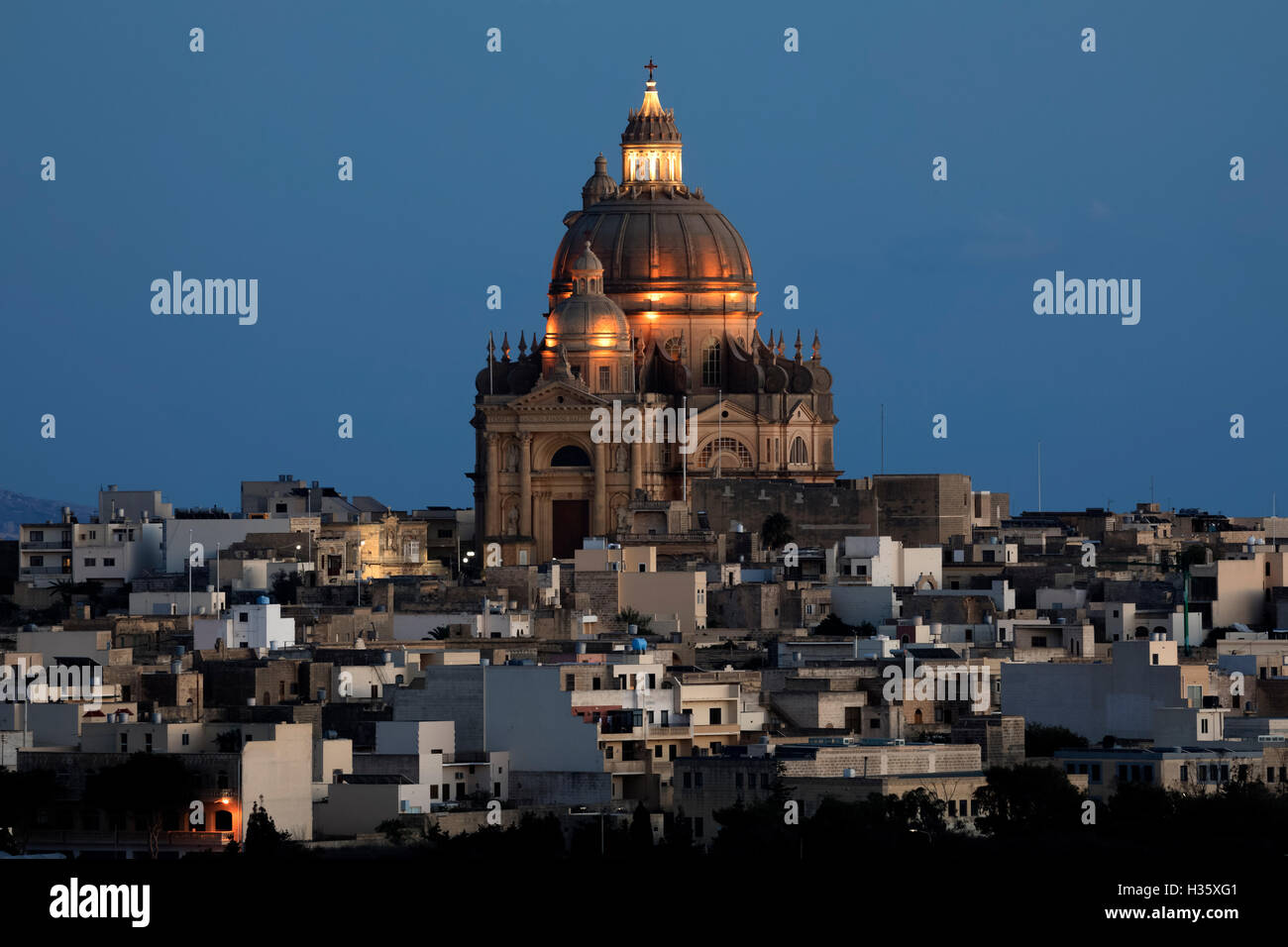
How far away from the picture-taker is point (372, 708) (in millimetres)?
109312

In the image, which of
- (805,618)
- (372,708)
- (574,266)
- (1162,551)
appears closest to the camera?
(372,708)

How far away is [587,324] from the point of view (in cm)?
17562

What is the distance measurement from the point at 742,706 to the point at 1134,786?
13.6 meters

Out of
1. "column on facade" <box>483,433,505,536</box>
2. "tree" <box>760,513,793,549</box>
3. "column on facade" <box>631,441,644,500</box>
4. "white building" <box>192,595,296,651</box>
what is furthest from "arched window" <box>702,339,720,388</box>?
"white building" <box>192,595,296,651</box>

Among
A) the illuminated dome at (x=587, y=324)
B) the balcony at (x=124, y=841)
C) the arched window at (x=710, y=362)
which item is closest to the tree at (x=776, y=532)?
the illuminated dome at (x=587, y=324)

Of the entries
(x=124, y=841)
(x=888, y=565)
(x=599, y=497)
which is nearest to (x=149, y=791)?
(x=124, y=841)

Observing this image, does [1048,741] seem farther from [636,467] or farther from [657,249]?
[657,249]

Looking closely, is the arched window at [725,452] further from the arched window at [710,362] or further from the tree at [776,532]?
the tree at [776,532]

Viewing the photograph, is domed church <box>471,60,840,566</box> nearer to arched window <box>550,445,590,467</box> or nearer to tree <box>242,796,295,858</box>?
arched window <box>550,445,590,467</box>

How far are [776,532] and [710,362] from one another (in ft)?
74.7

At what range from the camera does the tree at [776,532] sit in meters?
160

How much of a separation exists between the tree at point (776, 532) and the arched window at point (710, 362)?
19629 mm
